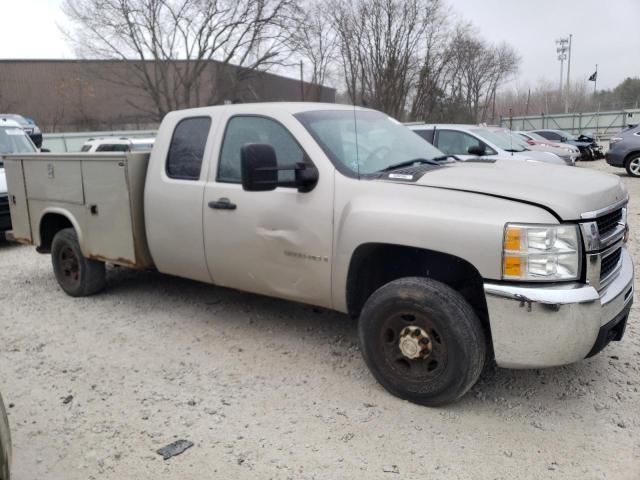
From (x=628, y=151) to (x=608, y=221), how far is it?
1485 cm

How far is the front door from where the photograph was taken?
3.92 m

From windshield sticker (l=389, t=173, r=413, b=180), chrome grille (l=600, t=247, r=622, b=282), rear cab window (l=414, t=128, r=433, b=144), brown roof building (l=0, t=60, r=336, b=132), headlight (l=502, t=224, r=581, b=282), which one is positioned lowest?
chrome grille (l=600, t=247, r=622, b=282)

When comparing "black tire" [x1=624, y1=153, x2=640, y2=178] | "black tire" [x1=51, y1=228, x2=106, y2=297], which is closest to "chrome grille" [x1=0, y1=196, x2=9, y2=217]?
"black tire" [x1=51, y1=228, x2=106, y2=297]

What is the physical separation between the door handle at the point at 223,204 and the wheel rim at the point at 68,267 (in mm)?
2286

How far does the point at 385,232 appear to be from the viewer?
3521 millimetres

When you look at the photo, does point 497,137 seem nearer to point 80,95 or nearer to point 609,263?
point 609,263

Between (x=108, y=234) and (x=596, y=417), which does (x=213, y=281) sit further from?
(x=596, y=417)

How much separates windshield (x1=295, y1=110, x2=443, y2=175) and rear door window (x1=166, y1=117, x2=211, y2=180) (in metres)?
0.96

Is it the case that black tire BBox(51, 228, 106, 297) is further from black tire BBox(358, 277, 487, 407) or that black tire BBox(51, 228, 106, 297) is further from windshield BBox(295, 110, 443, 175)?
black tire BBox(358, 277, 487, 407)

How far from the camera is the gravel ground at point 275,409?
3037 mm

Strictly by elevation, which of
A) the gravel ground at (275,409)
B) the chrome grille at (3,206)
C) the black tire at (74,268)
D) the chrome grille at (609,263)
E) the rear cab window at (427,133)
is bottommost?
the gravel ground at (275,409)

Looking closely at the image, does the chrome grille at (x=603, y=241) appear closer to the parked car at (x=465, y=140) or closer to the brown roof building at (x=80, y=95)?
A: the parked car at (x=465, y=140)

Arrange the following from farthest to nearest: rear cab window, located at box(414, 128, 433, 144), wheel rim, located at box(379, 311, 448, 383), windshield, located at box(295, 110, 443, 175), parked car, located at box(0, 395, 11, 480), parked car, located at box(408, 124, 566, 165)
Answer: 1. rear cab window, located at box(414, 128, 433, 144)
2. parked car, located at box(408, 124, 566, 165)
3. windshield, located at box(295, 110, 443, 175)
4. wheel rim, located at box(379, 311, 448, 383)
5. parked car, located at box(0, 395, 11, 480)

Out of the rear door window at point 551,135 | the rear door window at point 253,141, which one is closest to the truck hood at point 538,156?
the rear door window at point 253,141
